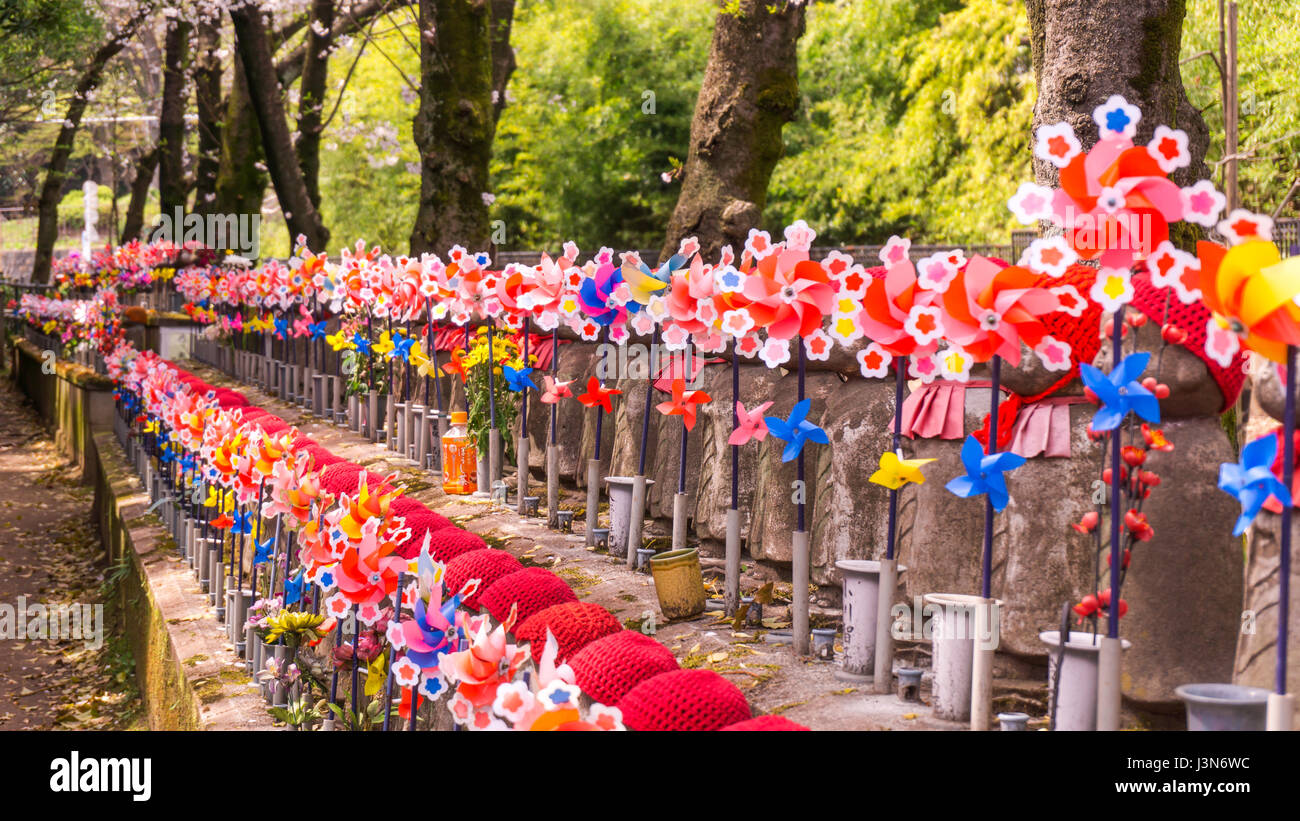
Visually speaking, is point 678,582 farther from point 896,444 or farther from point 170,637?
point 170,637

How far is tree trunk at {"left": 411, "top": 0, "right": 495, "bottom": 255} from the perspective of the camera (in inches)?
438

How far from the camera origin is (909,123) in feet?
75.8

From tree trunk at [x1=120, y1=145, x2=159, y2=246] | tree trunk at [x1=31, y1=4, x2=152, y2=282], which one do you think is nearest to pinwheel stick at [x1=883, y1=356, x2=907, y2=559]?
tree trunk at [x1=31, y1=4, x2=152, y2=282]

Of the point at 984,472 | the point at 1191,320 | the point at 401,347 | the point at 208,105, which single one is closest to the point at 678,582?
the point at 984,472

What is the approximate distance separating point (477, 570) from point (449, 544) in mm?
380

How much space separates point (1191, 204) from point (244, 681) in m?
4.31

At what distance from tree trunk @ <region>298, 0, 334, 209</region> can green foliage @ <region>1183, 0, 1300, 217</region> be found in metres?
11.0

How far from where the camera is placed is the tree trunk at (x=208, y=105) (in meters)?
18.8

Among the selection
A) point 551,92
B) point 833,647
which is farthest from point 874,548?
point 551,92

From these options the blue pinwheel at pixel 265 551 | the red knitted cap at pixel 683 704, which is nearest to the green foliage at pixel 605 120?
the blue pinwheel at pixel 265 551

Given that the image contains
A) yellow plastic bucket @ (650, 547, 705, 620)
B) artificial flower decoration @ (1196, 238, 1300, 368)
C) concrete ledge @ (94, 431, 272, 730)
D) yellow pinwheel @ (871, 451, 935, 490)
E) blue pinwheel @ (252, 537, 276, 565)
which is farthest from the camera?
blue pinwheel @ (252, 537, 276, 565)

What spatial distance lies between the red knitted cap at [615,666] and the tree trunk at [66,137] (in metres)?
17.8

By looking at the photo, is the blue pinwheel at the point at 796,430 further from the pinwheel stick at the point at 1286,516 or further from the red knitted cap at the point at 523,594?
the pinwheel stick at the point at 1286,516

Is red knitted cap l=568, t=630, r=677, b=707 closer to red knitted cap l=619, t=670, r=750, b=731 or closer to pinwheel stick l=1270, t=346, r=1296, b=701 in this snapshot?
red knitted cap l=619, t=670, r=750, b=731
